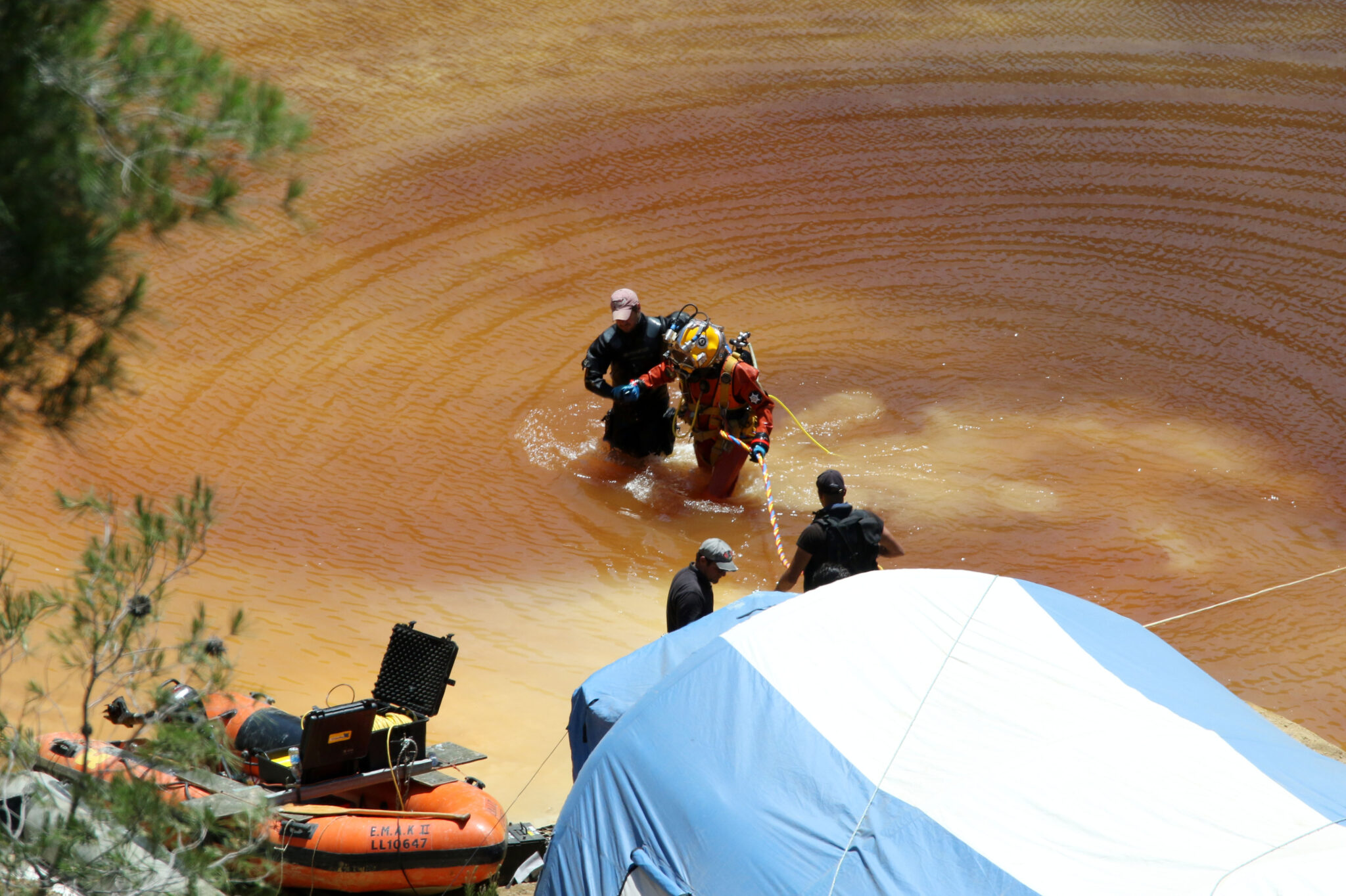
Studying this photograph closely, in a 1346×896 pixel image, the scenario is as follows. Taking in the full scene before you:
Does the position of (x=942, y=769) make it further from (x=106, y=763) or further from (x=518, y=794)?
(x=106, y=763)

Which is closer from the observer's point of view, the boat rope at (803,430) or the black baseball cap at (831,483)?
the black baseball cap at (831,483)

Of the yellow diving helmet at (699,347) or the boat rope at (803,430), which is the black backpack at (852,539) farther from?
the boat rope at (803,430)

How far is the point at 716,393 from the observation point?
7.90m

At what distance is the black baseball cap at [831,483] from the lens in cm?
582

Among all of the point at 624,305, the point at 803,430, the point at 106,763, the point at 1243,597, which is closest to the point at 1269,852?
the point at 106,763

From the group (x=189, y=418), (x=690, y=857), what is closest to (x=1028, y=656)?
(x=690, y=857)

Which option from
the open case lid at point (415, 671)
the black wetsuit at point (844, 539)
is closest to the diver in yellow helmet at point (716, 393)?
the black wetsuit at point (844, 539)

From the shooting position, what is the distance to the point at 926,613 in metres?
4.62

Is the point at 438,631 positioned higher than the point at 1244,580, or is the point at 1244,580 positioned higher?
the point at 1244,580

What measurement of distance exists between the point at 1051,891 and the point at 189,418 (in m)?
7.43

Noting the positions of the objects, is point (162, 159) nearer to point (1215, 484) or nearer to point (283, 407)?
point (283, 407)

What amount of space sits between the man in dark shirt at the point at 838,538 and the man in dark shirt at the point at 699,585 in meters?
0.52

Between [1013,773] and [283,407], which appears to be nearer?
[1013,773]

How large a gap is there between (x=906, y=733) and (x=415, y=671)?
2386 millimetres
